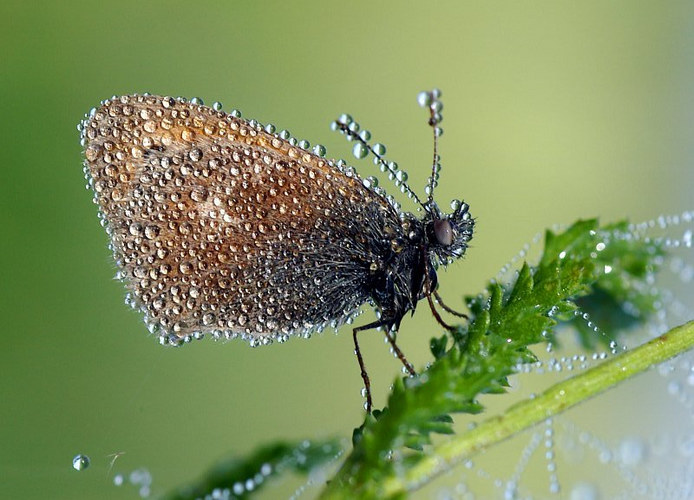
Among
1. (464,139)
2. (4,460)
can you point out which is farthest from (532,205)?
(4,460)

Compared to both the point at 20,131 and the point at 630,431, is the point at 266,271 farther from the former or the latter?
the point at 630,431

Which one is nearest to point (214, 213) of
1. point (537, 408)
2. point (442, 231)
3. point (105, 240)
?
point (105, 240)

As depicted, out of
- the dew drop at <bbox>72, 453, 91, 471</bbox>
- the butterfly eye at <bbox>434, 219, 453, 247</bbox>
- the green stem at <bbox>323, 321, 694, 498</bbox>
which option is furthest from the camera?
the butterfly eye at <bbox>434, 219, 453, 247</bbox>

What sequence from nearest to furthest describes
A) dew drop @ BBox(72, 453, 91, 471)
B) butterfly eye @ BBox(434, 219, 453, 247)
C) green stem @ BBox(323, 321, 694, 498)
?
green stem @ BBox(323, 321, 694, 498)
dew drop @ BBox(72, 453, 91, 471)
butterfly eye @ BBox(434, 219, 453, 247)

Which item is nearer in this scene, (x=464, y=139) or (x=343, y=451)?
(x=343, y=451)

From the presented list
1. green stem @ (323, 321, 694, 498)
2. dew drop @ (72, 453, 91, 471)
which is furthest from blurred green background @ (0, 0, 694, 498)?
green stem @ (323, 321, 694, 498)

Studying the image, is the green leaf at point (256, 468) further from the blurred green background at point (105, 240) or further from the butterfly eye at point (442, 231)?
the butterfly eye at point (442, 231)

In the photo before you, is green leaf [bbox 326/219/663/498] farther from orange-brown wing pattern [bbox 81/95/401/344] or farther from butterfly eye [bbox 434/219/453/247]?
orange-brown wing pattern [bbox 81/95/401/344]
